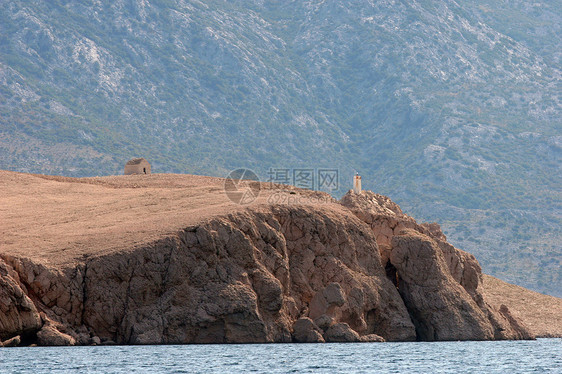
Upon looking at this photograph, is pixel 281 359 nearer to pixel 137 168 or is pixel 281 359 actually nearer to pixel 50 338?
pixel 50 338

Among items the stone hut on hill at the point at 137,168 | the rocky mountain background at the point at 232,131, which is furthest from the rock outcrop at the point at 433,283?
the rocky mountain background at the point at 232,131

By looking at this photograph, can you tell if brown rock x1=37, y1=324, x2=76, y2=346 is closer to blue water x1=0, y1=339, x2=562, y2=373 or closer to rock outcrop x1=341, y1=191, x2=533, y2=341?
blue water x1=0, y1=339, x2=562, y2=373

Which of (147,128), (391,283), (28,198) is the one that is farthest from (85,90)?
(391,283)

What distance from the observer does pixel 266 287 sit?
190 ft

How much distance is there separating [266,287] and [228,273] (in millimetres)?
2285

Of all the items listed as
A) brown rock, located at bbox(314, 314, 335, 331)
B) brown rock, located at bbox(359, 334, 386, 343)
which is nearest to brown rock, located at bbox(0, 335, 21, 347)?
brown rock, located at bbox(314, 314, 335, 331)

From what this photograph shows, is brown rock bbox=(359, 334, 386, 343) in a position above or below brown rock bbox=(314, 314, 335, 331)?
below

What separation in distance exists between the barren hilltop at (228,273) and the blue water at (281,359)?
1.71 metres

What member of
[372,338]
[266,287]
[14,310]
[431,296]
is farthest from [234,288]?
[431,296]

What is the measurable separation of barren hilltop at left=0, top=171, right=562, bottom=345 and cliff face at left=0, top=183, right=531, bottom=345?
0.07 m

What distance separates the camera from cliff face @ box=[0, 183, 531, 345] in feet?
177

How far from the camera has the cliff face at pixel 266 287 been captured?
5409cm

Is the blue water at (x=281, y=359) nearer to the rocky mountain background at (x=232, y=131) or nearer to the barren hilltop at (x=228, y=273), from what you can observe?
the barren hilltop at (x=228, y=273)

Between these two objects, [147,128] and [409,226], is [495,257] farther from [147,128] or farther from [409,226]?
[409,226]
